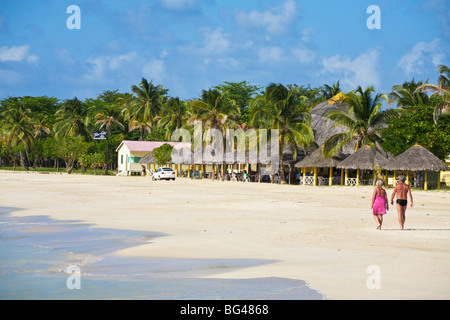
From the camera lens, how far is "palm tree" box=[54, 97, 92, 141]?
81125mm

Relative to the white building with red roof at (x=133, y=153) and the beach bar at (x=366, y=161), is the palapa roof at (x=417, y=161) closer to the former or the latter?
the beach bar at (x=366, y=161)

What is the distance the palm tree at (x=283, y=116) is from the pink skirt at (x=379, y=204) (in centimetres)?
3052

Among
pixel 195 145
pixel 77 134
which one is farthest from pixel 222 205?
pixel 77 134

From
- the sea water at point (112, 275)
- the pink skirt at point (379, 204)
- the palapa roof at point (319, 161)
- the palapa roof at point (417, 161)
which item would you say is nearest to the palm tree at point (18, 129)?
the palapa roof at point (319, 161)

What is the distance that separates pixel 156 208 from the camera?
20.6m

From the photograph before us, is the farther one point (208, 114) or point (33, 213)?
point (208, 114)

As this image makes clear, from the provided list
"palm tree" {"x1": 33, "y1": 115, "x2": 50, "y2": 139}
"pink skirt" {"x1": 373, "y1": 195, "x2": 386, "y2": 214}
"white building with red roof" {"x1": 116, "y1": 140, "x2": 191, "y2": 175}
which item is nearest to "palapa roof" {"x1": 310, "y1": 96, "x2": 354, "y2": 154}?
"white building with red roof" {"x1": 116, "y1": 140, "x2": 191, "y2": 175}

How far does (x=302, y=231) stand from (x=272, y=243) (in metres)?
2.18

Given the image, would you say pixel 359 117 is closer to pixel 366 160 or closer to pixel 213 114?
pixel 366 160

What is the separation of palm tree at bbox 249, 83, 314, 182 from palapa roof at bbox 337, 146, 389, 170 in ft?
13.3

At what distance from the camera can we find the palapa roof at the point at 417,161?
36531 mm

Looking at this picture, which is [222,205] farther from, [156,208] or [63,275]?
[63,275]

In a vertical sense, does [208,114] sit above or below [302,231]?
above

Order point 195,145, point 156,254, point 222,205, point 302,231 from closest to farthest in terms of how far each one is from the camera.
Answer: point 156,254 → point 302,231 → point 222,205 → point 195,145
